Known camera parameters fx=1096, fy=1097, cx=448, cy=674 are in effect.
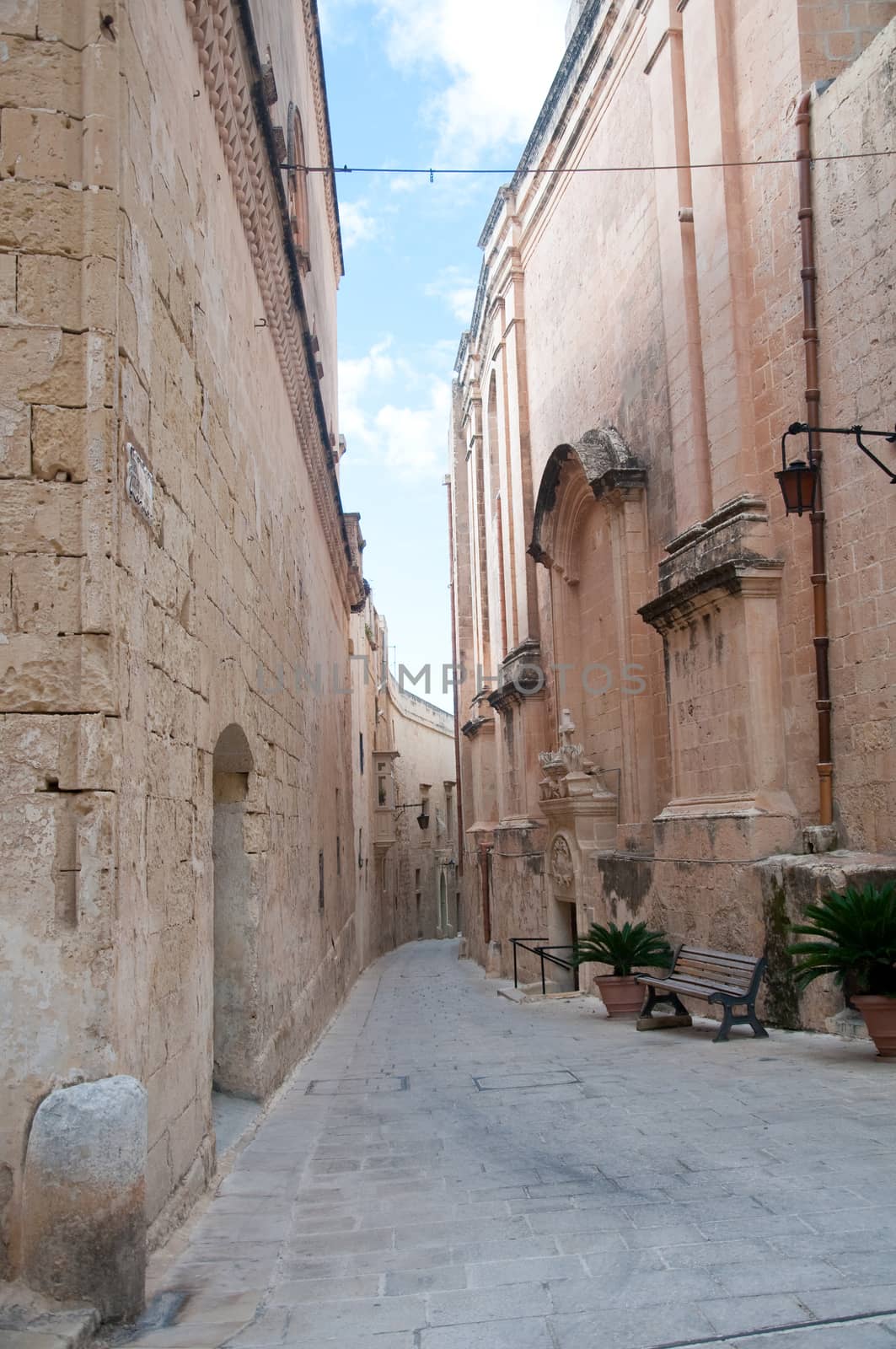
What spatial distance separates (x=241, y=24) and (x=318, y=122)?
34.1 feet

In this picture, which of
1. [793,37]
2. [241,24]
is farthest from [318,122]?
[241,24]

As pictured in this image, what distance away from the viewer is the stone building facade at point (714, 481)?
325 inches

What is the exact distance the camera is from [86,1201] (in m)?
2.98

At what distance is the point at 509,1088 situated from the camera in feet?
21.0

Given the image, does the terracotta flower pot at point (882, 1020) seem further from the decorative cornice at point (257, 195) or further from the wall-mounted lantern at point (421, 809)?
the wall-mounted lantern at point (421, 809)

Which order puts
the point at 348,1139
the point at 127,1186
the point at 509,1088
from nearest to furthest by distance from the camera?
the point at 127,1186 → the point at 348,1139 → the point at 509,1088

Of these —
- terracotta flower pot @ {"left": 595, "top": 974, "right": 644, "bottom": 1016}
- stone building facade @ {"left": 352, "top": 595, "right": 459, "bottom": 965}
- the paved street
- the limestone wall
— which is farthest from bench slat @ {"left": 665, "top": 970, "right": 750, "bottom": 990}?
stone building facade @ {"left": 352, "top": 595, "right": 459, "bottom": 965}

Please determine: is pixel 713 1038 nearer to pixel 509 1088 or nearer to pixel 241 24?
pixel 509 1088

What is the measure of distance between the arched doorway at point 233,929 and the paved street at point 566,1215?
47 cm

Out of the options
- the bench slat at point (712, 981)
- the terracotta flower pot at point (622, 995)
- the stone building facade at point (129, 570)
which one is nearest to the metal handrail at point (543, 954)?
the terracotta flower pot at point (622, 995)

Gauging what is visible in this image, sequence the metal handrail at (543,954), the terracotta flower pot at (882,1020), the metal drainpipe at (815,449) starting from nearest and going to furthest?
the terracotta flower pot at (882,1020)
the metal drainpipe at (815,449)
the metal handrail at (543,954)

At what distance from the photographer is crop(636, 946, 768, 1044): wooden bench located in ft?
24.9

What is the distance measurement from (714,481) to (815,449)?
1.71 metres

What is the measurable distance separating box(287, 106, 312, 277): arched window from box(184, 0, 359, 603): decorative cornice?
144 centimetres
